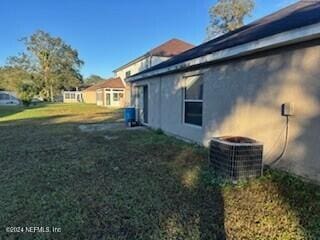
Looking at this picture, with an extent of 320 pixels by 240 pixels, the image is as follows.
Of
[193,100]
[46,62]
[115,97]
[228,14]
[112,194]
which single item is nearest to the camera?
[112,194]

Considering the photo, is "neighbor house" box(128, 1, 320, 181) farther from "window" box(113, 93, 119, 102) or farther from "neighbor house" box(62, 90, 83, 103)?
"neighbor house" box(62, 90, 83, 103)

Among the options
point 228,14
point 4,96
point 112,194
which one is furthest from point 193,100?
point 4,96

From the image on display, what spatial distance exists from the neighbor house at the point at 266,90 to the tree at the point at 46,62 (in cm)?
5028

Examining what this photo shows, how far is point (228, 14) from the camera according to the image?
114 feet

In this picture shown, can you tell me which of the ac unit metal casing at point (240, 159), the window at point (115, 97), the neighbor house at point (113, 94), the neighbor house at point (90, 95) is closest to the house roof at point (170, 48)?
the neighbor house at point (113, 94)

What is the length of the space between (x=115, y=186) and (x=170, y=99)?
555 cm

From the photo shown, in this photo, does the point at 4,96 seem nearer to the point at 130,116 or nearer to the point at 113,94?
the point at 113,94

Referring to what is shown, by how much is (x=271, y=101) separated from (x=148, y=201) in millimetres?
3302

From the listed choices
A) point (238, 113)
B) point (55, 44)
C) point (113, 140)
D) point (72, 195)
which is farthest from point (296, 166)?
point (55, 44)

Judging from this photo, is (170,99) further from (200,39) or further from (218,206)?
(200,39)

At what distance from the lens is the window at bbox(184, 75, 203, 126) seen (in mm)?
Answer: 7922

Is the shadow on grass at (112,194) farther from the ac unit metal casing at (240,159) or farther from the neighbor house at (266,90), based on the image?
the neighbor house at (266,90)

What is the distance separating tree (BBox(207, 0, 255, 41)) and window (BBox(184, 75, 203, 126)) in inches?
1140

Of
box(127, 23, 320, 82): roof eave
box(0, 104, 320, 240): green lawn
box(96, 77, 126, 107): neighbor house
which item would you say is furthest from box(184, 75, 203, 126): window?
box(96, 77, 126, 107): neighbor house
